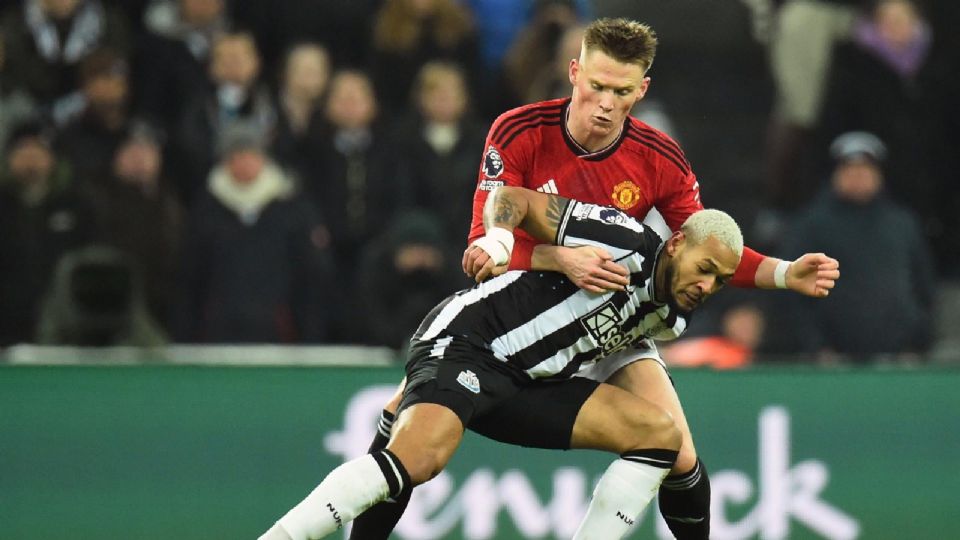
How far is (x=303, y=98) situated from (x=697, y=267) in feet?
15.0

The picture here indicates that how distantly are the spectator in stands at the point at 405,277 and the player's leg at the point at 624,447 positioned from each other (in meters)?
3.13

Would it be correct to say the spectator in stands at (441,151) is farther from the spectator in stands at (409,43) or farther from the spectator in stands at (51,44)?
the spectator in stands at (51,44)

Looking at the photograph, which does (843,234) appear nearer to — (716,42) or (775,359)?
(775,359)

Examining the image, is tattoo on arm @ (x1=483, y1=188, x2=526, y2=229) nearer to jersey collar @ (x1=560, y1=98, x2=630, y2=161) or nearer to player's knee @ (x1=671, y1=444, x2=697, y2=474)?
jersey collar @ (x1=560, y1=98, x2=630, y2=161)

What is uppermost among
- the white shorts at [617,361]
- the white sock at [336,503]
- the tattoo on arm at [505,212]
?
the tattoo on arm at [505,212]

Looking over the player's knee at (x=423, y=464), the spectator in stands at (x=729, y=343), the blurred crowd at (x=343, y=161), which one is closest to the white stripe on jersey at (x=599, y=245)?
the player's knee at (x=423, y=464)

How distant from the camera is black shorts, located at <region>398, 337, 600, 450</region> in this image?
19.3 ft

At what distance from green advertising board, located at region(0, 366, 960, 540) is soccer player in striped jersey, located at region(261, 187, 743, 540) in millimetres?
2223

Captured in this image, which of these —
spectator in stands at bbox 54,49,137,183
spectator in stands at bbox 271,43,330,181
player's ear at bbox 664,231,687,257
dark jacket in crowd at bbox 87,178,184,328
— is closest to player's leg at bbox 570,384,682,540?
player's ear at bbox 664,231,687,257

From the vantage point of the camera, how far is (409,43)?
32.7ft

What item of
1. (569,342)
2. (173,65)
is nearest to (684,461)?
(569,342)

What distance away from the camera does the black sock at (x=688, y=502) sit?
6348 millimetres

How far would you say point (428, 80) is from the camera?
9.63 metres

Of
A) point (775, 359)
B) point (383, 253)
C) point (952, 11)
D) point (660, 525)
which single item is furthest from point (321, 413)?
point (952, 11)
